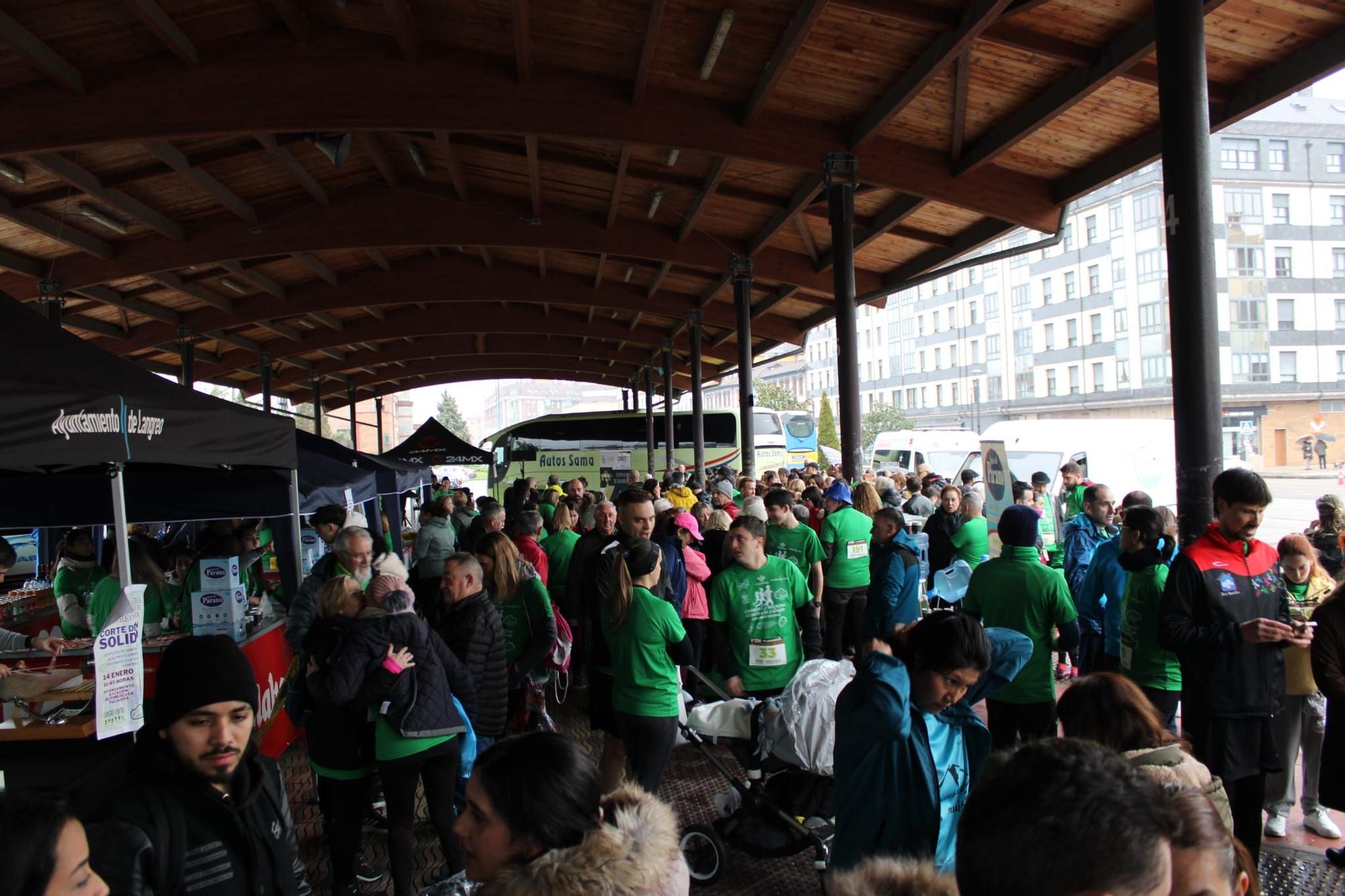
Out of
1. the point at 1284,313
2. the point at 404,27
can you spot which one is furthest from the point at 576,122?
the point at 1284,313

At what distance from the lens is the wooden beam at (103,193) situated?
37.1 ft

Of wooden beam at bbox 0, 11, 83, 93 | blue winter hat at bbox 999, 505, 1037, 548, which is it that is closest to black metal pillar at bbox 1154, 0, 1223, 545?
blue winter hat at bbox 999, 505, 1037, 548

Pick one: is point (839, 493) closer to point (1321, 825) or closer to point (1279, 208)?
point (1321, 825)

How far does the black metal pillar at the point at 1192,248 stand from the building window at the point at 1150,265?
46336 millimetres

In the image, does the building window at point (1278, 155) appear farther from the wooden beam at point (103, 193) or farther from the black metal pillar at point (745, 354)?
the wooden beam at point (103, 193)

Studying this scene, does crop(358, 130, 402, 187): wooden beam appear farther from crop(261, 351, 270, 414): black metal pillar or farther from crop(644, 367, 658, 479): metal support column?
crop(644, 367, 658, 479): metal support column

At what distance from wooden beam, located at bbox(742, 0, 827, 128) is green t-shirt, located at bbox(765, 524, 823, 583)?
472cm

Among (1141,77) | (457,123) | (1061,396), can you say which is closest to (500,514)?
(457,123)

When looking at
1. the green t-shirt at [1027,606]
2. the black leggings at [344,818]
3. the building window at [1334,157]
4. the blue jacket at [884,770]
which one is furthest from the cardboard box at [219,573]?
the building window at [1334,157]

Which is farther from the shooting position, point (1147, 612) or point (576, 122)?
point (576, 122)

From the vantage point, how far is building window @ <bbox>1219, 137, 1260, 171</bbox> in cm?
4584

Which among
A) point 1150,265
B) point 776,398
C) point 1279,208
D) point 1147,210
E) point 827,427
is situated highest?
point 1147,210

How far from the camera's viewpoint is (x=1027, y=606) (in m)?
4.40

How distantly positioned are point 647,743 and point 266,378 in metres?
26.7
